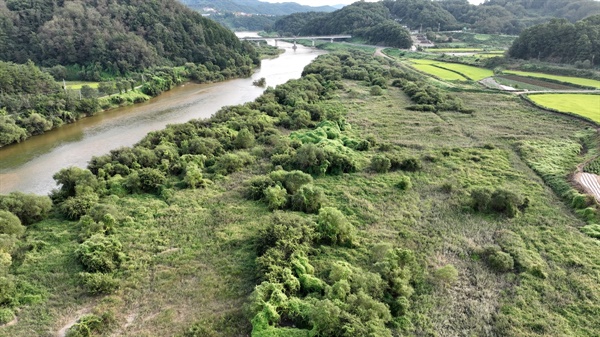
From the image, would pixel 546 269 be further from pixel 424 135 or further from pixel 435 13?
pixel 435 13

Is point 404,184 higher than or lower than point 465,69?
lower

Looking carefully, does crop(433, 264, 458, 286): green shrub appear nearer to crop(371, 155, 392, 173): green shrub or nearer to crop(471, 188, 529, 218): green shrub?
crop(471, 188, 529, 218): green shrub

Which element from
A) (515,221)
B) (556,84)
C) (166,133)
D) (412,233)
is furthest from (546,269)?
(556,84)

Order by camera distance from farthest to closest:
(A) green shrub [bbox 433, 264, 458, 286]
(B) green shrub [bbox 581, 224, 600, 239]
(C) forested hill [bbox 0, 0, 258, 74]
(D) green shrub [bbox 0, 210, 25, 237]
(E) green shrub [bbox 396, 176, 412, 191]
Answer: (C) forested hill [bbox 0, 0, 258, 74] < (E) green shrub [bbox 396, 176, 412, 191] < (B) green shrub [bbox 581, 224, 600, 239] < (D) green shrub [bbox 0, 210, 25, 237] < (A) green shrub [bbox 433, 264, 458, 286]

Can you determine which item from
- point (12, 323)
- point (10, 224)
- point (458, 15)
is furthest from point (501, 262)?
point (458, 15)

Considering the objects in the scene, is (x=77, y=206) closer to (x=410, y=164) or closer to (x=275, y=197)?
(x=275, y=197)

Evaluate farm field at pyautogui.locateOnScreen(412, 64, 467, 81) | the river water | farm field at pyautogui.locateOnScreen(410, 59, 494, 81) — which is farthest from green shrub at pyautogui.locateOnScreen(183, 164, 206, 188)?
farm field at pyautogui.locateOnScreen(410, 59, 494, 81)

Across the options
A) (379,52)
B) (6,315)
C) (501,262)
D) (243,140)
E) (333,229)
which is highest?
(379,52)
